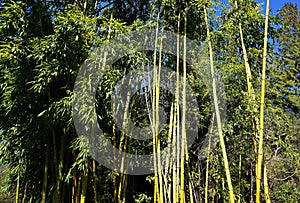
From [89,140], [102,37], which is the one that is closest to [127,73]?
[102,37]

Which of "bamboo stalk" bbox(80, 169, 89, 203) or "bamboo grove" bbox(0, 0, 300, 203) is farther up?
"bamboo grove" bbox(0, 0, 300, 203)

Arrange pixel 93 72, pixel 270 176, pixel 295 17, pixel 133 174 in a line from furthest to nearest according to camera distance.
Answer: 1. pixel 295 17
2. pixel 270 176
3. pixel 133 174
4. pixel 93 72

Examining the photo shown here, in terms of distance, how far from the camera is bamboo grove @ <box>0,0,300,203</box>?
298 cm

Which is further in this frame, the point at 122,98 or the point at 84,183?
the point at 122,98

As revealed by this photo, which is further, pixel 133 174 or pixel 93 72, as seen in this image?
pixel 133 174

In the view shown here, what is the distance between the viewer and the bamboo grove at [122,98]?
2.98m

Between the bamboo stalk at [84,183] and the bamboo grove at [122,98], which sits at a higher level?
the bamboo grove at [122,98]

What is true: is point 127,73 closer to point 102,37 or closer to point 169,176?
point 102,37

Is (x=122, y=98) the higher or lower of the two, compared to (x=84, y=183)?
higher

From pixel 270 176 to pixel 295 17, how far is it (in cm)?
782

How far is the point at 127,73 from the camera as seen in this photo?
10.8ft

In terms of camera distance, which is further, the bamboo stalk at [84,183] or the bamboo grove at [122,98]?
the bamboo grove at [122,98]

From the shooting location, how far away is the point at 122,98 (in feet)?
11.1

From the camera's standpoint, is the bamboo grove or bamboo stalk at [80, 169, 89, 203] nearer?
bamboo stalk at [80, 169, 89, 203]
